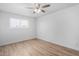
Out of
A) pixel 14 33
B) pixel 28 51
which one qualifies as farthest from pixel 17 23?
pixel 28 51

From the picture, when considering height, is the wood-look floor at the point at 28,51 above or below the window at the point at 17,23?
below

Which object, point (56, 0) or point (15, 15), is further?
point (15, 15)

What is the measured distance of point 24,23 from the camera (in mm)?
985

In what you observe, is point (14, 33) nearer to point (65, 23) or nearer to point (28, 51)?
point (28, 51)

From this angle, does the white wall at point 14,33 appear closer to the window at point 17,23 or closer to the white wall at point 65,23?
the window at point 17,23

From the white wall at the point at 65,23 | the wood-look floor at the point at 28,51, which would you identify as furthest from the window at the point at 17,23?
the white wall at the point at 65,23

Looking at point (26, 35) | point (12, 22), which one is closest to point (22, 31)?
point (26, 35)

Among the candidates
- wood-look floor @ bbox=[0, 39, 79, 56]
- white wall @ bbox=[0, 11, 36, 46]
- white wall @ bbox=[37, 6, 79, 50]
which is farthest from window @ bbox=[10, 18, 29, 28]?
white wall @ bbox=[37, 6, 79, 50]

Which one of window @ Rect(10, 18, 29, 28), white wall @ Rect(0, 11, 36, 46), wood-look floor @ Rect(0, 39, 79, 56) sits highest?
window @ Rect(10, 18, 29, 28)

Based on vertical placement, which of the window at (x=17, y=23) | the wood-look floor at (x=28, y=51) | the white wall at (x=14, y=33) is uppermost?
the window at (x=17, y=23)

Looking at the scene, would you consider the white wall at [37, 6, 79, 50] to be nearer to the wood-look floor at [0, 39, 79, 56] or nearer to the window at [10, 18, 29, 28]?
the wood-look floor at [0, 39, 79, 56]

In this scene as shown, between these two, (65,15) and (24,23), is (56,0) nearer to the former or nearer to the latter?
(24,23)

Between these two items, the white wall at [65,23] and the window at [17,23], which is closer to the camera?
the window at [17,23]

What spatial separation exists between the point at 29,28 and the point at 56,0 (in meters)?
0.68
